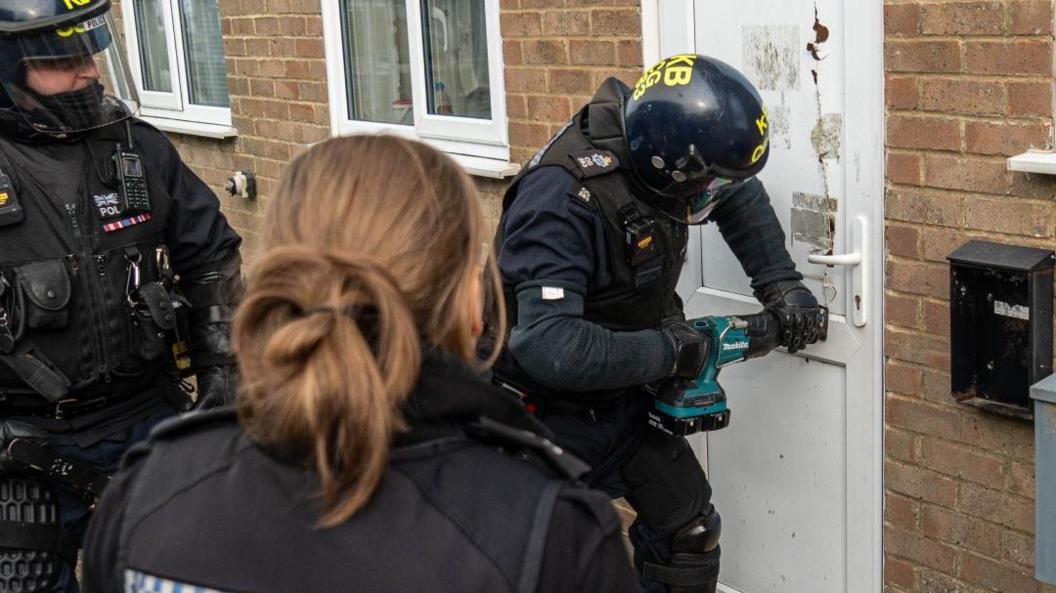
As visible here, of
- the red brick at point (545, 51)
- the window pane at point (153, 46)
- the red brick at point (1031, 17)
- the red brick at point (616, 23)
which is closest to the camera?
the red brick at point (1031, 17)

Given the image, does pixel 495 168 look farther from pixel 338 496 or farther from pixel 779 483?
pixel 338 496

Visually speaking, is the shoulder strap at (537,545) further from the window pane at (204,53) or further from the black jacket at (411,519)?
the window pane at (204,53)

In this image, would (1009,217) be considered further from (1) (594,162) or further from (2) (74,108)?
(2) (74,108)

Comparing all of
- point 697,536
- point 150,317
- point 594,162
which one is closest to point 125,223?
point 150,317

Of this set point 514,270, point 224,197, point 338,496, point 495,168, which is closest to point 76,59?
point 514,270

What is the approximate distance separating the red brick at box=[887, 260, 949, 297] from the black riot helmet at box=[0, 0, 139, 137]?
2.12 meters

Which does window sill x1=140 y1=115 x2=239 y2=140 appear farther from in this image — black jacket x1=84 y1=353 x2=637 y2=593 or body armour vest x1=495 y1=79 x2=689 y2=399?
black jacket x1=84 y1=353 x2=637 y2=593

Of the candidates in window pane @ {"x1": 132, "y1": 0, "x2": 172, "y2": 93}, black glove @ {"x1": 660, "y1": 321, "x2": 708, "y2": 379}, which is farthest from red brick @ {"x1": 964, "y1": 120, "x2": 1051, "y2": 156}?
window pane @ {"x1": 132, "y1": 0, "x2": 172, "y2": 93}

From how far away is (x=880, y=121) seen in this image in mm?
3377

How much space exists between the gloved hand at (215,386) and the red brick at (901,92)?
1.91 meters

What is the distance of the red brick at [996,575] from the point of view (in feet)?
10.8

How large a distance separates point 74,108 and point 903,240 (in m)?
2.20

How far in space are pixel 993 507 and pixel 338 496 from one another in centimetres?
231

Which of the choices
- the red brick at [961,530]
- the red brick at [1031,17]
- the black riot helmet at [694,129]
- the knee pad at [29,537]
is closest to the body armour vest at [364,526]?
the black riot helmet at [694,129]
